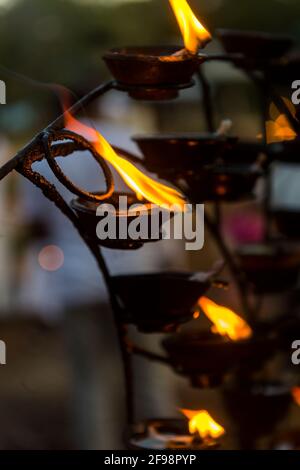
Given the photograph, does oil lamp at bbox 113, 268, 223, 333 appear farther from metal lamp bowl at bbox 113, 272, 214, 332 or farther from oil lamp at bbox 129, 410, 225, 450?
oil lamp at bbox 129, 410, 225, 450

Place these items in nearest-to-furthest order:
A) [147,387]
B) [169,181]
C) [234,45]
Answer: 1. [169,181]
2. [234,45]
3. [147,387]

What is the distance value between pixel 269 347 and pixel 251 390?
8.5 inches

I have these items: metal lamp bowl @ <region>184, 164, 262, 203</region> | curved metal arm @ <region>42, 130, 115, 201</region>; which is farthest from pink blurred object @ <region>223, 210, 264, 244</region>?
curved metal arm @ <region>42, 130, 115, 201</region>

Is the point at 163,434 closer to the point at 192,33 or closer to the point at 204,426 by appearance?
the point at 204,426

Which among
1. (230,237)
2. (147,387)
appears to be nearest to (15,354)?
(230,237)

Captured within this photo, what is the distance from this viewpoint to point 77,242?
5.36 m

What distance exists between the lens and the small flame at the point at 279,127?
5.55 feet

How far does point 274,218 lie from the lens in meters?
2.27

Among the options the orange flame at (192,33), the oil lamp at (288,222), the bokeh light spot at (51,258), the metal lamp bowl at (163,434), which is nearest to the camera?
the orange flame at (192,33)

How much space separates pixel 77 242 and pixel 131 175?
4029 mm

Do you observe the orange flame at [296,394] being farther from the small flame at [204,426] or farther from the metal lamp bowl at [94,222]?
the metal lamp bowl at [94,222]

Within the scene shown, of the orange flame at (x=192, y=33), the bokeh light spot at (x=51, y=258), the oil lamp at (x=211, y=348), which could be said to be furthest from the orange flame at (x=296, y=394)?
the bokeh light spot at (x=51, y=258)

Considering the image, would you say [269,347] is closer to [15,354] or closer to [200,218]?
[200,218]

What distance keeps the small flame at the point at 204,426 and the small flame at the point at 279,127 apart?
1.75 feet
